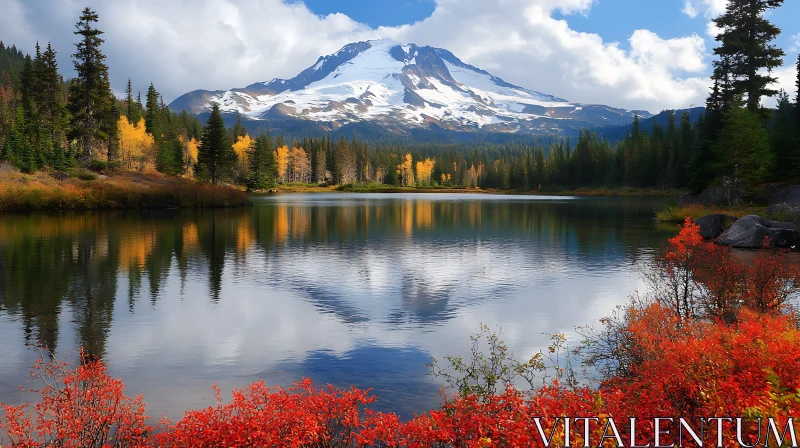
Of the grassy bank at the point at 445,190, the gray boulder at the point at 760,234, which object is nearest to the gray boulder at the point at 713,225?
the gray boulder at the point at 760,234

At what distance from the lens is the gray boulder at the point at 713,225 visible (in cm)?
3653

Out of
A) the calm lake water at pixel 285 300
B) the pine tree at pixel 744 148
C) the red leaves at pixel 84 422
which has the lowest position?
the calm lake water at pixel 285 300

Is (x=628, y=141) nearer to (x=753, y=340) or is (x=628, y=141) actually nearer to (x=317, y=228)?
(x=317, y=228)

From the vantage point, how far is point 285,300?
65.0 feet

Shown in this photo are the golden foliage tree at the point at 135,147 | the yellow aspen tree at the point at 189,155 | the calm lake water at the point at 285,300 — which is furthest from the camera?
the yellow aspen tree at the point at 189,155

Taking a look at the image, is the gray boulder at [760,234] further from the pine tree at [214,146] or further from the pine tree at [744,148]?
the pine tree at [214,146]

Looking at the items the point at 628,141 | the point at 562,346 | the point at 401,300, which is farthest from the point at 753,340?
the point at 628,141

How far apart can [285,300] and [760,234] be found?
27.7 meters

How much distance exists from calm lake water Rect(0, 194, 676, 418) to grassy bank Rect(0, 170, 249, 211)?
616 inches

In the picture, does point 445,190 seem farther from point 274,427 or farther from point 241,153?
point 274,427

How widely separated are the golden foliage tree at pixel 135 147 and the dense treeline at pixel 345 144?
231mm

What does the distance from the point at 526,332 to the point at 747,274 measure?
292 inches

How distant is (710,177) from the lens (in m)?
62.2

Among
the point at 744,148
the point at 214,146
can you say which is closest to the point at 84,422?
the point at 744,148
